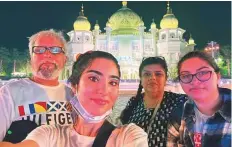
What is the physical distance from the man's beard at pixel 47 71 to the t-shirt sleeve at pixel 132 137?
→ 0.44 metres

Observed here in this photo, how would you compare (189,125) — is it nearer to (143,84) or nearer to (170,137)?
(170,137)

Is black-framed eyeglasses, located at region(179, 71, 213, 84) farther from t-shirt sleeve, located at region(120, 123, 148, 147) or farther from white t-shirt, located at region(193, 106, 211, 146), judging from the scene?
t-shirt sleeve, located at region(120, 123, 148, 147)

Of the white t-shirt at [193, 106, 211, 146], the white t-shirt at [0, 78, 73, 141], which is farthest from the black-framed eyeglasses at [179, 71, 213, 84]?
the white t-shirt at [0, 78, 73, 141]

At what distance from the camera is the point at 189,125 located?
4.56ft

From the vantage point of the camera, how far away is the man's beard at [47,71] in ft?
4.56

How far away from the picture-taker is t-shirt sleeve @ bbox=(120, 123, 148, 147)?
3.68 feet

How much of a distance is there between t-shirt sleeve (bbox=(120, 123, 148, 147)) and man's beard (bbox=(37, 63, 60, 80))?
438 millimetres

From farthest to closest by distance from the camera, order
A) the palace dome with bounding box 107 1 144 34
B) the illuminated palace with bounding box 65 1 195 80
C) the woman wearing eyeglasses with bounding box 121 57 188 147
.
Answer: the palace dome with bounding box 107 1 144 34
the illuminated palace with bounding box 65 1 195 80
the woman wearing eyeglasses with bounding box 121 57 188 147

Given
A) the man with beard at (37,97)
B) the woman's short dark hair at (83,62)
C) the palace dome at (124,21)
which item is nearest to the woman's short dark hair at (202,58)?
the woman's short dark hair at (83,62)

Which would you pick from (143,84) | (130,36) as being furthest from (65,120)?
(130,36)

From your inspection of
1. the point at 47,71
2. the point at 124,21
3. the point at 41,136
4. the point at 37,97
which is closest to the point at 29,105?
the point at 37,97

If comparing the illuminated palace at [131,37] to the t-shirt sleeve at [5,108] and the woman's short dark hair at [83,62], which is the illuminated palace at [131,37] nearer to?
the t-shirt sleeve at [5,108]

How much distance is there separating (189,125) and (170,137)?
10 centimetres

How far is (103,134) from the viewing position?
1.18m
